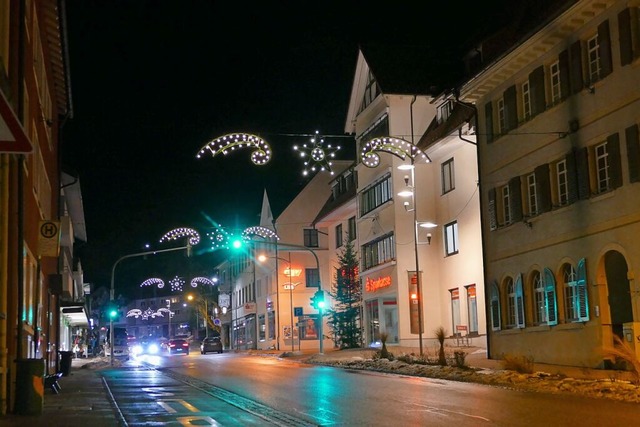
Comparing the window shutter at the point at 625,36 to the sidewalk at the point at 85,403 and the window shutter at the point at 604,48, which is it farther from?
the sidewalk at the point at 85,403

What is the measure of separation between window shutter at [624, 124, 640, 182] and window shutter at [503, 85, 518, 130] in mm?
6649

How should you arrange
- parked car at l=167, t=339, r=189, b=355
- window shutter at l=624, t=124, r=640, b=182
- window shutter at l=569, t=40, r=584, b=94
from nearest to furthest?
window shutter at l=624, t=124, r=640, b=182 < window shutter at l=569, t=40, r=584, b=94 < parked car at l=167, t=339, r=189, b=355

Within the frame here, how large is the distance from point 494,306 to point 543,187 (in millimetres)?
6011

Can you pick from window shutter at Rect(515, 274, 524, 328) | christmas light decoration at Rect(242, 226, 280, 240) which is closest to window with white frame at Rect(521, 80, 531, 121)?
window shutter at Rect(515, 274, 524, 328)

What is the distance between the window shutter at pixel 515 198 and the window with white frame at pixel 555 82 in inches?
135

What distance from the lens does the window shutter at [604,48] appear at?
22.9 m

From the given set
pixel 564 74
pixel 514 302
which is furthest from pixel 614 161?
pixel 514 302

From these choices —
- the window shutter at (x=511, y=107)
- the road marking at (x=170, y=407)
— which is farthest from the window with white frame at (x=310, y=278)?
the road marking at (x=170, y=407)

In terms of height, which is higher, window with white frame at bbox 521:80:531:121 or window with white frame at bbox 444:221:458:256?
window with white frame at bbox 521:80:531:121

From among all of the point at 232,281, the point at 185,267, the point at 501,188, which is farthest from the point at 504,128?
the point at 185,267

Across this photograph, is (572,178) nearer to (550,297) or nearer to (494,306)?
(550,297)

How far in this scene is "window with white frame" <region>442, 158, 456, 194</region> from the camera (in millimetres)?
39906

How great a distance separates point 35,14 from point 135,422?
12.5 metres

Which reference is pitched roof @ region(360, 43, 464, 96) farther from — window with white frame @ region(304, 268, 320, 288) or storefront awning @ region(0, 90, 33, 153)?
storefront awning @ region(0, 90, 33, 153)
